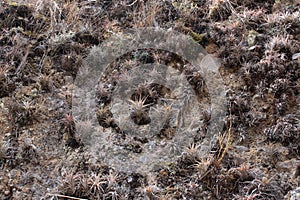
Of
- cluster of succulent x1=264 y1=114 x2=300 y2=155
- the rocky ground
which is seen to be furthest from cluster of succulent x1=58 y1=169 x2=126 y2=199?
cluster of succulent x1=264 y1=114 x2=300 y2=155

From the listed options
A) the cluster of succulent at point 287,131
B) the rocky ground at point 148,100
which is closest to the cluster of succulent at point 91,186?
the rocky ground at point 148,100

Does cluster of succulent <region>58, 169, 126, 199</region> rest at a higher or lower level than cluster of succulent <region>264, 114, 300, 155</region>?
lower

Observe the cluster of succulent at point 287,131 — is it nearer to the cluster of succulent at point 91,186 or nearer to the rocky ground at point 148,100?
the rocky ground at point 148,100

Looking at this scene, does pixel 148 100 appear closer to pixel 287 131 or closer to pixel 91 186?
pixel 91 186

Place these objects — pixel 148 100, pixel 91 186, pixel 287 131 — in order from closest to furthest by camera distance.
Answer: pixel 91 186, pixel 287 131, pixel 148 100

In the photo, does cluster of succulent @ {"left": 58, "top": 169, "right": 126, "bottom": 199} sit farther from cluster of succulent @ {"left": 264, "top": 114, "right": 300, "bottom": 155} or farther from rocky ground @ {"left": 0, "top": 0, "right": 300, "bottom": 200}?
cluster of succulent @ {"left": 264, "top": 114, "right": 300, "bottom": 155}

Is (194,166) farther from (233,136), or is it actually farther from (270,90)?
(270,90)

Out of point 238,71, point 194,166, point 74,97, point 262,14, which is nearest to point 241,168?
point 194,166

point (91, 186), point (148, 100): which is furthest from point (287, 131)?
point (91, 186)
